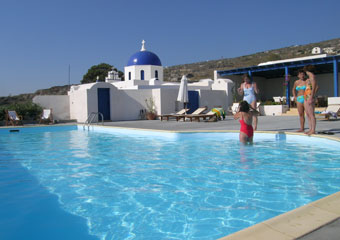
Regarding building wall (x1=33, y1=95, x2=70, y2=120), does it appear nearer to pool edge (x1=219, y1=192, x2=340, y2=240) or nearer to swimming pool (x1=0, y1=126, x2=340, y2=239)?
swimming pool (x1=0, y1=126, x2=340, y2=239)

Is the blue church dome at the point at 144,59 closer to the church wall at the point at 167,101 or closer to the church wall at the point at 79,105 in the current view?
the church wall at the point at 167,101

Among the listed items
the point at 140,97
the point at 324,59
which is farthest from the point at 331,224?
the point at 324,59

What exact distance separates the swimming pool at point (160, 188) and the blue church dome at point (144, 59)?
2081 centimetres

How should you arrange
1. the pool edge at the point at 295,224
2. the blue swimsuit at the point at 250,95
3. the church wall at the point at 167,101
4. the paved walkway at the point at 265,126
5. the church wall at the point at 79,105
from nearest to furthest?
the pool edge at the point at 295,224
the blue swimsuit at the point at 250,95
the paved walkway at the point at 265,126
the church wall at the point at 79,105
the church wall at the point at 167,101

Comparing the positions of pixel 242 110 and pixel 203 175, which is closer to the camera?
pixel 203 175

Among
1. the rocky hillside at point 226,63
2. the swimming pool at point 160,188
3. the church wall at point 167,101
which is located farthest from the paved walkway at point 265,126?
the rocky hillside at point 226,63

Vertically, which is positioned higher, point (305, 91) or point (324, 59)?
point (324, 59)

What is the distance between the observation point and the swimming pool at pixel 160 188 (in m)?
3.00

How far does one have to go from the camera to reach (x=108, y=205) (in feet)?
11.8

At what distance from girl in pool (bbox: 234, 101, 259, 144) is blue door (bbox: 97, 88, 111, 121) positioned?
12.1 metres

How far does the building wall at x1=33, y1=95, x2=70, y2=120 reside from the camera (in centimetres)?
1838

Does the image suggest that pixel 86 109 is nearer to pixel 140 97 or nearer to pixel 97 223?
pixel 140 97

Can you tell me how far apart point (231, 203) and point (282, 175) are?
1530mm

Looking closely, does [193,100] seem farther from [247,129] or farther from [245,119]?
[245,119]
